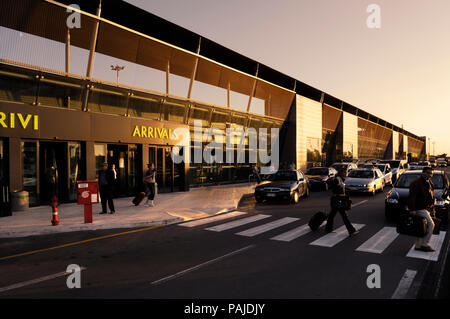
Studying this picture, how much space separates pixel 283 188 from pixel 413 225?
787 centimetres

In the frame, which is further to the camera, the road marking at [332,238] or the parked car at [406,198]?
the parked car at [406,198]

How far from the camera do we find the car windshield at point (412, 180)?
9.83 m

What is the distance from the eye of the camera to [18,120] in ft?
39.6

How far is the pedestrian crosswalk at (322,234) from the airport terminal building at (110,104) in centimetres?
773

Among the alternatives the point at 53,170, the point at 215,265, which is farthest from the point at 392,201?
the point at 53,170

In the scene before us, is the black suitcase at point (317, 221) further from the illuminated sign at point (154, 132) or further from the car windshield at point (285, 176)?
the illuminated sign at point (154, 132)

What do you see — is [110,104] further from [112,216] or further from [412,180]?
[412,180]

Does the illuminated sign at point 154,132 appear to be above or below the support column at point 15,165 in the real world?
above

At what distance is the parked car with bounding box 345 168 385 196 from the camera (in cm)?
1666

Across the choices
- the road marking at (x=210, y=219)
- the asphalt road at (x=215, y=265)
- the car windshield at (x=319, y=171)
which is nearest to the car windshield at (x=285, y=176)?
the road marking at (x=210, y=219)

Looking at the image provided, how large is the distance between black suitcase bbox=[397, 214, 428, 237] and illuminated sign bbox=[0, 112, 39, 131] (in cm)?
1360

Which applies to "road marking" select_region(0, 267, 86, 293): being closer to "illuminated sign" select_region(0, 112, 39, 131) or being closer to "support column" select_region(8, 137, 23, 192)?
"support column" select_region(8, 137, 23, 192)
